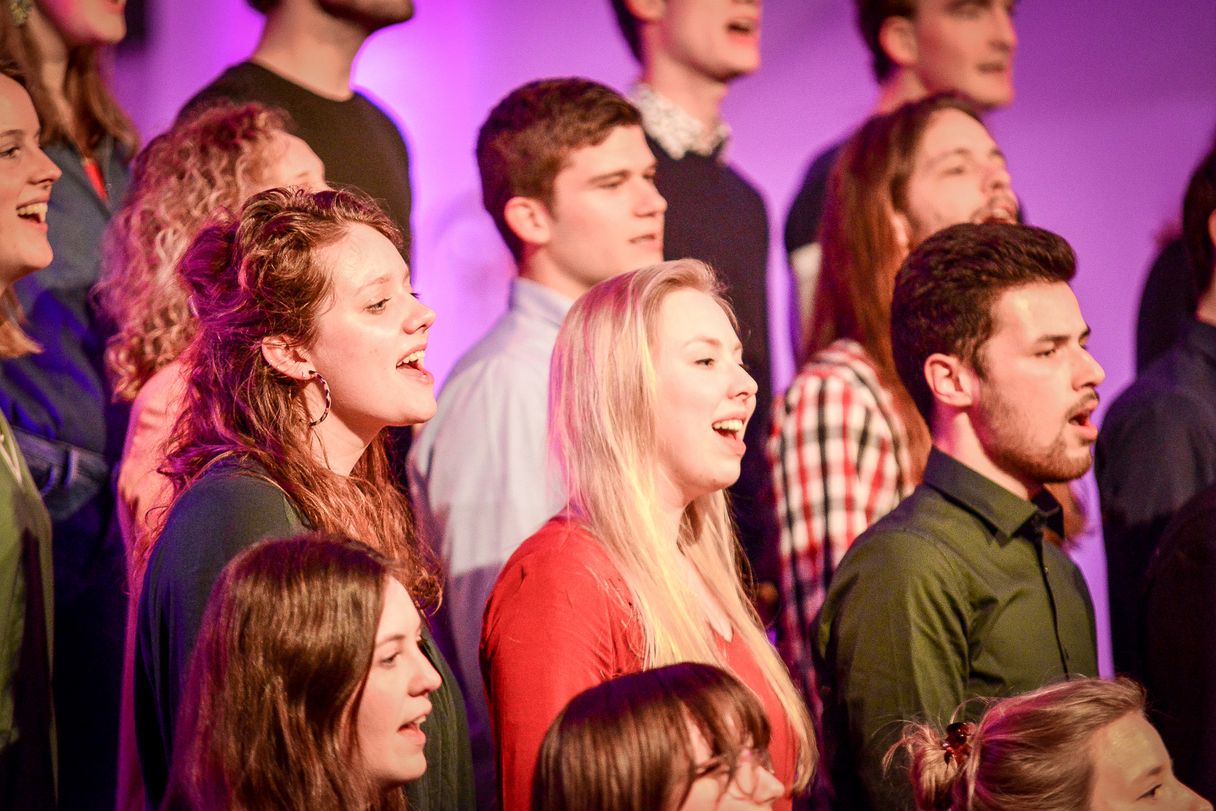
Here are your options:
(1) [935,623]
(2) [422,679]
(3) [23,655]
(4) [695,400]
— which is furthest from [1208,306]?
(3) [23,655]

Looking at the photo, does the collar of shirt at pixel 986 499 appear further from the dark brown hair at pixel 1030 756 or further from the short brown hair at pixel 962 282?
the dark brown hair at pixel 1030 756

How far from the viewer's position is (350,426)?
2.32 m

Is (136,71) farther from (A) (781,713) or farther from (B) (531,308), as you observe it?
(A) (781,713)

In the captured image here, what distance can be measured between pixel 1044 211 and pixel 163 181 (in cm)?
288

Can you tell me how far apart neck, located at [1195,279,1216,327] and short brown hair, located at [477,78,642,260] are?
1.50 metres

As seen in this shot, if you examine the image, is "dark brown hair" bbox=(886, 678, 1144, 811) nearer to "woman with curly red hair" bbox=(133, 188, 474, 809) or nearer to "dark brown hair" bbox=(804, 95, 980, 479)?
"woman with curly red hair" bbox=(133, 188, 474, 809)

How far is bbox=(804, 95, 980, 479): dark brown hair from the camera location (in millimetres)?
3475

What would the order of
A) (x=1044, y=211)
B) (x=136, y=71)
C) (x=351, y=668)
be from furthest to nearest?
(x=1044, y=211) → (x=136, y=71) → (x=351, y=668)

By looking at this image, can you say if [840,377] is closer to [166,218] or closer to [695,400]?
[695,400]

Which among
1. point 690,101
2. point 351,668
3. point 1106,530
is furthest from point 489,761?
point 690,101

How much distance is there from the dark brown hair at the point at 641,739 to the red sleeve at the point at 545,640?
13.3 inches

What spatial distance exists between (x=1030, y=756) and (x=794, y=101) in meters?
2.79

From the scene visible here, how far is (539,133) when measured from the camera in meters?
3.40

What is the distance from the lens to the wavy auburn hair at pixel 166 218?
9.20 ft
